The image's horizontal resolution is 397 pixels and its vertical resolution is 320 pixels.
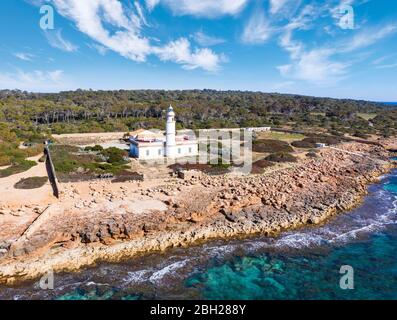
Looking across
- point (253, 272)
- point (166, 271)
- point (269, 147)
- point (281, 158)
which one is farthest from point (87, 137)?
point (253, 272)

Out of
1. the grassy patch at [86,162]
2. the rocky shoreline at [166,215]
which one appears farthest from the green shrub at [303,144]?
the grassy patch at [86,162]

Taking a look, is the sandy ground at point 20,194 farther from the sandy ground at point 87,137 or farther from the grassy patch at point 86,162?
the sandy ground at point 87,137

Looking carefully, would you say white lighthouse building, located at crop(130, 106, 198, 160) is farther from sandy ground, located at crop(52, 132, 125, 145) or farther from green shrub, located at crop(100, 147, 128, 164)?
sandy ground, located at crop(52, 132, 125, 145)

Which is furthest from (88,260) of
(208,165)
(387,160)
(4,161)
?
(387,160)

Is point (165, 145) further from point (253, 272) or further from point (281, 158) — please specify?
point (253, 272)

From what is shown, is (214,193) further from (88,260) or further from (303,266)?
(88,260)

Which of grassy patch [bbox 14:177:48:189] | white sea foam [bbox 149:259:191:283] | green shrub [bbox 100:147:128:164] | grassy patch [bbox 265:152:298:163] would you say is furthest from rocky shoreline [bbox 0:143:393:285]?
green shrub [bbox 100:147:128:164]
